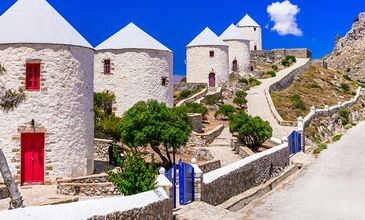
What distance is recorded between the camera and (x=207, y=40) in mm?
50156

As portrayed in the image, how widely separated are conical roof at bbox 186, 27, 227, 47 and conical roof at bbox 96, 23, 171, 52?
659 inches

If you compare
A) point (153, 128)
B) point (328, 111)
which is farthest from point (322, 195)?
point (328, 111)

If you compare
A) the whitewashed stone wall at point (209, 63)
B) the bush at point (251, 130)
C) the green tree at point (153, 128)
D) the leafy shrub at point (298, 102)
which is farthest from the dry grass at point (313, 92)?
the green tree at point (153, 128)

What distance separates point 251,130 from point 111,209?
71.7 feet

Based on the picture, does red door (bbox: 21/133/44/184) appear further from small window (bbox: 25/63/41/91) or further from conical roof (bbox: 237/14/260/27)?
conical roof (bbox: 237/14/260/27)

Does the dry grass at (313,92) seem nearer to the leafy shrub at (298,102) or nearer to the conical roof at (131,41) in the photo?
the leafy shrub at (298,102)

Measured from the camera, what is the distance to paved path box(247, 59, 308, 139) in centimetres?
3588

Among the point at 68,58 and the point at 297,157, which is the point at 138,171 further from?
the point at 297,157

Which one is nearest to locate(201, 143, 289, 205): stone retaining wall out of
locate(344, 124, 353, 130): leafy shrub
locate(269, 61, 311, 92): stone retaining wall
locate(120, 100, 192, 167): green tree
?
locate(120, 100, 192, 167): green tree

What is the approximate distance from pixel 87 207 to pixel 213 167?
15.0 m

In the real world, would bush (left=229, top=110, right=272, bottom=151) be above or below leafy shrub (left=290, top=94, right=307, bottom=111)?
below

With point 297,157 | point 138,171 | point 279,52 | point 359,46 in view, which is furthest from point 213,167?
point 359,46

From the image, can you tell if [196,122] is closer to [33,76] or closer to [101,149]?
[101,149]

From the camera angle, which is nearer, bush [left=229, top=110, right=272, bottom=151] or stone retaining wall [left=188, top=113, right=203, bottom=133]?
bush [left=229, top=110, right=272, bottom=151]
